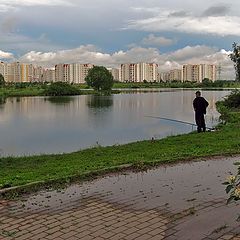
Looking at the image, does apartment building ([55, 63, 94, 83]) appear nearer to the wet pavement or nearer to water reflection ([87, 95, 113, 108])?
water reflection ([87, 95, 113, 108])

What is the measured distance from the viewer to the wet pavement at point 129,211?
4.61m

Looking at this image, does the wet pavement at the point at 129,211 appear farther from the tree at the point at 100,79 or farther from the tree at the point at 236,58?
the tree at the point at 100,79

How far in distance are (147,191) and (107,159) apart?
387 centimetres

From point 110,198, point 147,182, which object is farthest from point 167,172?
point 110,198

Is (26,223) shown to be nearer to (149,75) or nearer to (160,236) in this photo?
(160,236)

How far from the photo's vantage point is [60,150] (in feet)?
54.2

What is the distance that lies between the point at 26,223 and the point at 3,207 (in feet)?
2.88

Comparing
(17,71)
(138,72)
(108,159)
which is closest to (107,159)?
(108,159)

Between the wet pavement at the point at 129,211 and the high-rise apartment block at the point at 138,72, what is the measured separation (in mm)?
186567

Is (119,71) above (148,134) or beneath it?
above

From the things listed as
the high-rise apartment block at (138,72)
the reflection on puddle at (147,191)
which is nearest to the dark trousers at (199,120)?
the reflection on puddle at (147,191)

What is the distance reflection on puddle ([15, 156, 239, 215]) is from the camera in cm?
585

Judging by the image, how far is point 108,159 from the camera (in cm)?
1027

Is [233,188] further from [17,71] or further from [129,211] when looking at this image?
[17,71]
